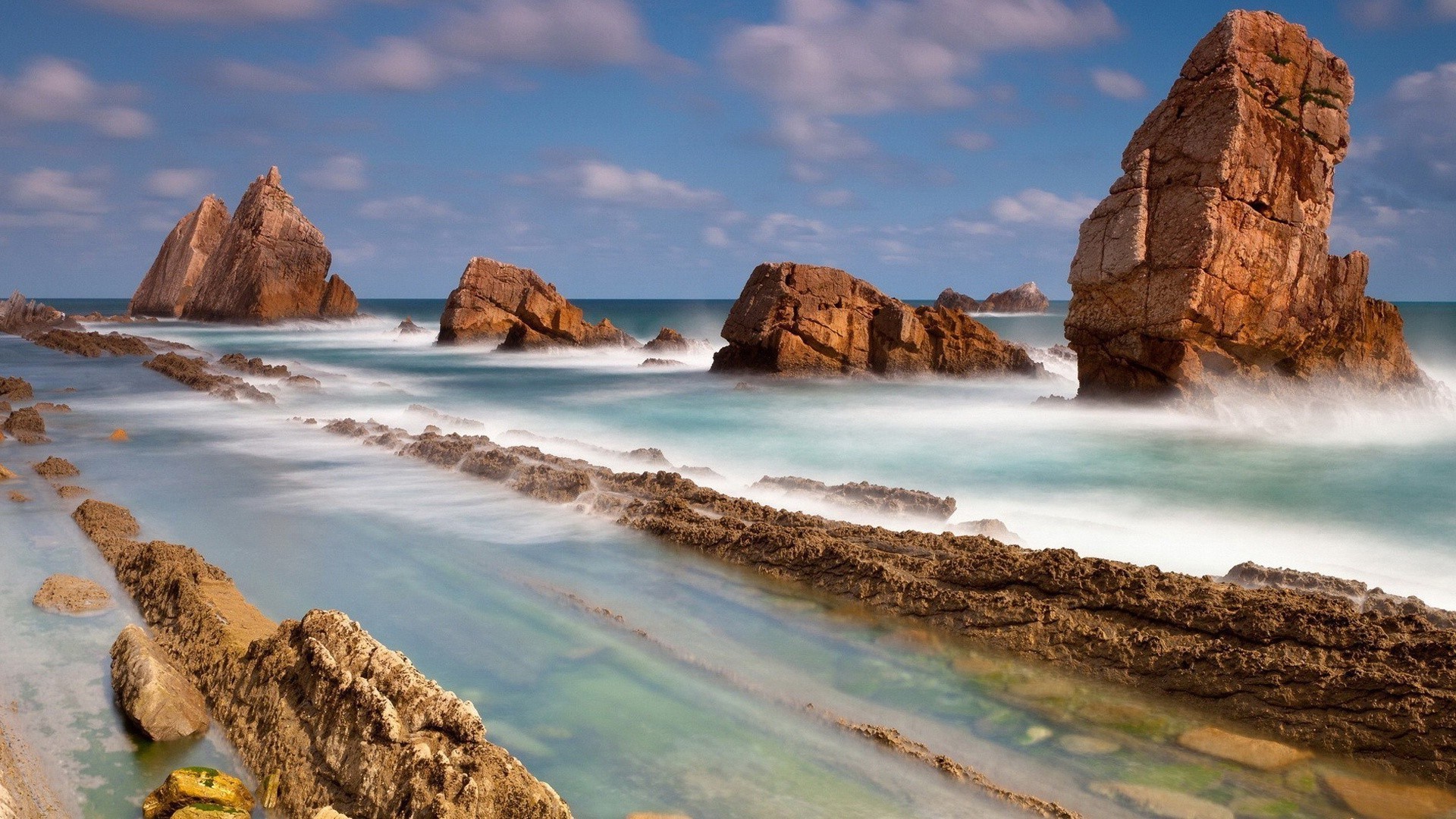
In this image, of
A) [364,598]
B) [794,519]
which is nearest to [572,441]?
Result: [794,519]

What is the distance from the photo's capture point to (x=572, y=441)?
11258mm

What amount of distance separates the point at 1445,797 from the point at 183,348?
2986 centimetres

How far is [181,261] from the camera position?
56094 millimetres

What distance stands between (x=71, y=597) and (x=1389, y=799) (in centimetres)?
575

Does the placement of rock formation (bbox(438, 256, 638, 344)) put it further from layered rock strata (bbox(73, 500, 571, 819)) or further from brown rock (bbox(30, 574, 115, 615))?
layered rock strata (bbox(73, 500, 571, 819))

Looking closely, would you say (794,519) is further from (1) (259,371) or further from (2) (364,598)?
(1) (259,371)

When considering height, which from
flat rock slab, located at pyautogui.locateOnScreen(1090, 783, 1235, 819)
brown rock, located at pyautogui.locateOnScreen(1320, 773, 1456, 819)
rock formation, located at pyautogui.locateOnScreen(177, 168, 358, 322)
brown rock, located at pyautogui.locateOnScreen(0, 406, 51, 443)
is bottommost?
flat rock slab, located at pyautogui.locateOnScreen(1090, 783, 1235, 819)

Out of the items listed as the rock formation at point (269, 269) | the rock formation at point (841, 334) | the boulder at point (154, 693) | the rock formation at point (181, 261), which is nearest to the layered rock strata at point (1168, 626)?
the boulder at point (154, 693)

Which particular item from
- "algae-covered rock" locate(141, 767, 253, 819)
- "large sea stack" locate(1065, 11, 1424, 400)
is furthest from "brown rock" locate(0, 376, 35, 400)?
"large sea stack" locate(1065, 11, 1424, 400)

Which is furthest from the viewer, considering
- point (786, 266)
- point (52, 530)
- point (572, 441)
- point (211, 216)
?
point (211, 216)

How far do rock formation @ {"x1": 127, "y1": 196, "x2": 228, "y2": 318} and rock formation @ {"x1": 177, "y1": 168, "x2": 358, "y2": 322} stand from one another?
5259 mm

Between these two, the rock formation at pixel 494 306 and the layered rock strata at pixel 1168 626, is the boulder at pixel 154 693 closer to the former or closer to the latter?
the layered rock strata at pixel 1168 626

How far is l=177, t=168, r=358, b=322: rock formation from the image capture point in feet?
151

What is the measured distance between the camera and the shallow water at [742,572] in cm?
335
